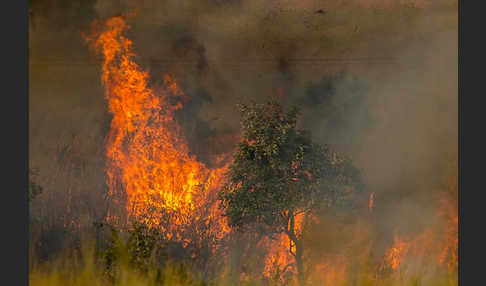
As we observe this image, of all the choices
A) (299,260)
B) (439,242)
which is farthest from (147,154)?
(439,242)

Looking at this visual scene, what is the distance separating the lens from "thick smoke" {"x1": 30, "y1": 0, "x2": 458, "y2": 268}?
10.3 meters

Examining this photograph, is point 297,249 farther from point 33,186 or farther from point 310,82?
point 33,186

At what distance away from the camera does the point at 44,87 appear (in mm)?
10805

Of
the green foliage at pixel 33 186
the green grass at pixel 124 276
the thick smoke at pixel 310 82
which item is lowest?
the green grass at pixel 124 276

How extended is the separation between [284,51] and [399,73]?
261 cm

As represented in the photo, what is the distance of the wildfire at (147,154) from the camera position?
34.6 ft

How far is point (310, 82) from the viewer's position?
1042cm

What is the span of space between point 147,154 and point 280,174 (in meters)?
3.08

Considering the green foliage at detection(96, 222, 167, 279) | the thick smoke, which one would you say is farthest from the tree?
the green foliage at detection(96, 222, 167, 279)

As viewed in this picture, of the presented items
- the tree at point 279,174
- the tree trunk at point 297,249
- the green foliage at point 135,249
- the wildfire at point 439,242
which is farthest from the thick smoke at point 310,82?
the tree trunk at point 297,249

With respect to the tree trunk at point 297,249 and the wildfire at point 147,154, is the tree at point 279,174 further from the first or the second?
the wildfire at point 147,154

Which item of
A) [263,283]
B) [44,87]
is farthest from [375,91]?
[44,87]

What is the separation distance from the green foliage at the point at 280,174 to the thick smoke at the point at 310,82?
1.33ft

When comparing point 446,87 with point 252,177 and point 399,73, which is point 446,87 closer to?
point 399,73
